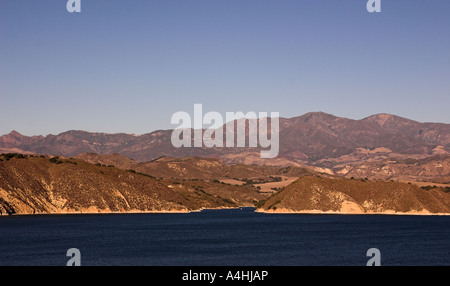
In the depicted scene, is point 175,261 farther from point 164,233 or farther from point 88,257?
point 164,233

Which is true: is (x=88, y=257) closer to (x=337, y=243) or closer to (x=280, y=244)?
(x=280, y=244)

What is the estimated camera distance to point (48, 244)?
409 ft

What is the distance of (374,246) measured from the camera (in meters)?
127

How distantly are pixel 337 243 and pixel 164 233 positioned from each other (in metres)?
49.1

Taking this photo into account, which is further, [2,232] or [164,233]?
[164,233]
